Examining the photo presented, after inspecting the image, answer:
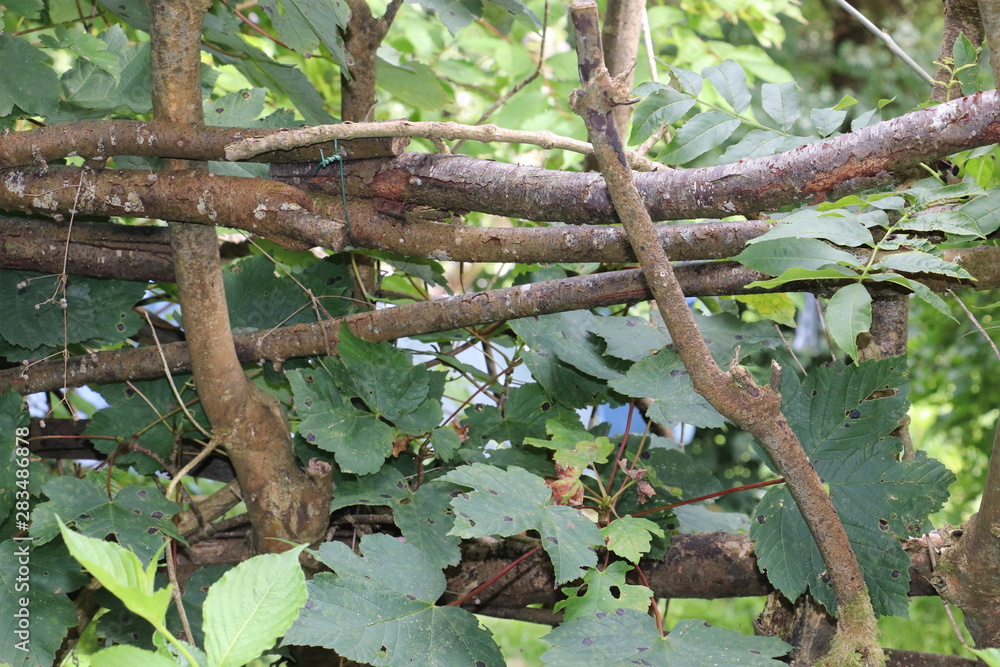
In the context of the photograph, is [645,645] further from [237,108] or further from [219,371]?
[237,108]

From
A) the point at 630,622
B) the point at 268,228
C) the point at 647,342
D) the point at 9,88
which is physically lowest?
the point at 630,622

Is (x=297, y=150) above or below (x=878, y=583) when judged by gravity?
above

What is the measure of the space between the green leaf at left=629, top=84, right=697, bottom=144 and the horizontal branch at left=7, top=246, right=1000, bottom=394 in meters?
0.16

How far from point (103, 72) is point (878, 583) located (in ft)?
4.07

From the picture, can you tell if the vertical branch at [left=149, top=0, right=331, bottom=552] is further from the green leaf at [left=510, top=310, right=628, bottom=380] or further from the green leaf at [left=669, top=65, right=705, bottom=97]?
the green leaf at [left=669, top=65, right=705, bottom=97]

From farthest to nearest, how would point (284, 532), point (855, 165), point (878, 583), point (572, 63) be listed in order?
point (572, 63) → point (284, 532) → point (878, 583) → point (855, 165)

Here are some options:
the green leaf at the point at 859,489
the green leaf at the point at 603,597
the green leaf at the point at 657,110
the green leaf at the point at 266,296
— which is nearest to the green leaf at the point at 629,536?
the green leaf at the point at 603,597

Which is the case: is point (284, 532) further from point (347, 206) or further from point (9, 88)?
point (9, 88)

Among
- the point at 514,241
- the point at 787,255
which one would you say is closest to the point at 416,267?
the point at 514,241

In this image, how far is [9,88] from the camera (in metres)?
0.97

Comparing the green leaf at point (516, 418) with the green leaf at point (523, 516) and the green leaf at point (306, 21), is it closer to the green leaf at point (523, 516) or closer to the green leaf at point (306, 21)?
the green leaf at point (523, 516)

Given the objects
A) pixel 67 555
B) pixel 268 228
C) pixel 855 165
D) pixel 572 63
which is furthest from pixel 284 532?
pixel 572 63

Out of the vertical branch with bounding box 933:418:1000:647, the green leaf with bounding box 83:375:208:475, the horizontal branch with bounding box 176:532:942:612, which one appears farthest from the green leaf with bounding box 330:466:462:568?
the vertical branch with bounding box 933:418:1000:647

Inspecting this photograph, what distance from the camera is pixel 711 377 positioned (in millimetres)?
711
